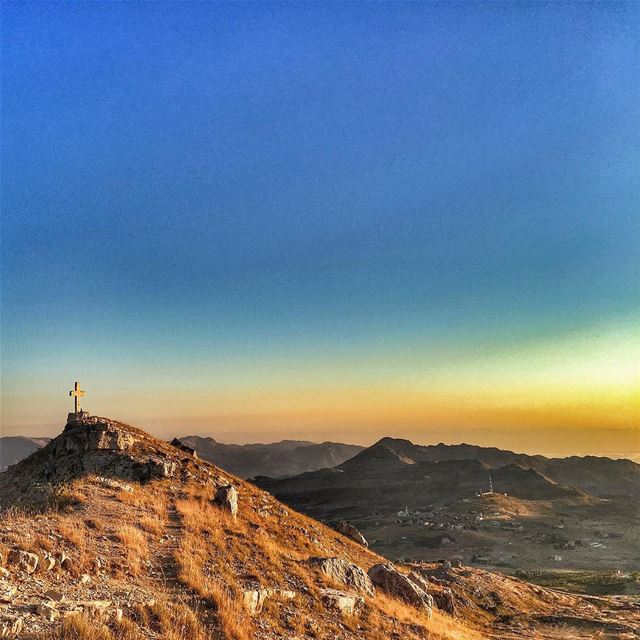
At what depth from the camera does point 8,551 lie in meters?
10.5

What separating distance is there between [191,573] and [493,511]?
9029cm

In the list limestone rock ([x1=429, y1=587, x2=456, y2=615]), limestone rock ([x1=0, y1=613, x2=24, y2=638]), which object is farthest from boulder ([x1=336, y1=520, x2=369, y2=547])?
limestone rock ([x1=0, y1=613, x2=24, y2=638])

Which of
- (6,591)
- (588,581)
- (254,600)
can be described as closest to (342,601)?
(254,600)

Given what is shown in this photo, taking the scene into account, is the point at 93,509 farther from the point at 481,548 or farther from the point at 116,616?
the point at 481,548

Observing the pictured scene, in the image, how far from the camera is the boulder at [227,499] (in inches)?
862

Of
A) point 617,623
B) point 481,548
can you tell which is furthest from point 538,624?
point 481,548

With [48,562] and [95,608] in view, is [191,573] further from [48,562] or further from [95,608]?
[95,608]

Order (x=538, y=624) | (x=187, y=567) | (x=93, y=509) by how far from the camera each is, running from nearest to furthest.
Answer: (x=187, y=567)
(x=93, y=509)
(x=538, y=624)

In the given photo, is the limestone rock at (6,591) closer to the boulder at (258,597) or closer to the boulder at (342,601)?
the boulder at (258,597)

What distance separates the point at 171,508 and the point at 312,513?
104m

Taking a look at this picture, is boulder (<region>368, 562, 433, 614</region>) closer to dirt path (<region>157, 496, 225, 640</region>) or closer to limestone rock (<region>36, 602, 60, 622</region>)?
dirt path (<region>157, 496, 225, 640</region>)

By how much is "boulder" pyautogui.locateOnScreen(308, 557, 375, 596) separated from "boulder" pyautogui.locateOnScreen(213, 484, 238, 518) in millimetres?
5533

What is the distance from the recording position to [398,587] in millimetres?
19094

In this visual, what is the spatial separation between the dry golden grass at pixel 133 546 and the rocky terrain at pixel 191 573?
0.17ft
